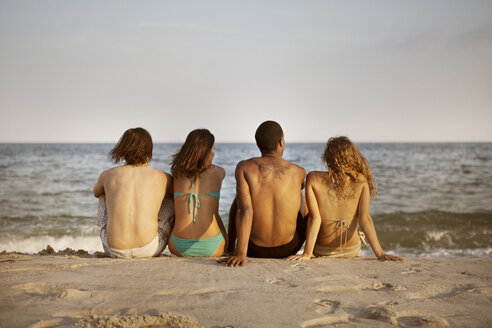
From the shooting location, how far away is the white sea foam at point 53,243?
7.12 m

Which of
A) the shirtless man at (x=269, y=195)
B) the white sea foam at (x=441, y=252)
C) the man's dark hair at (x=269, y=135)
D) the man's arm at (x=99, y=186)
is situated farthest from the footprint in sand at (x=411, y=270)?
the white sea foam at (x=441, y=252)

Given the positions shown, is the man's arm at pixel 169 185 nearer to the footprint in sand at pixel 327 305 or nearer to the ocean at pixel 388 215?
the footprint in sand at pixel 327 305

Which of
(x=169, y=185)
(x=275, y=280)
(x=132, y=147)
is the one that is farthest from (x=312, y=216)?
(x=132, y=147)

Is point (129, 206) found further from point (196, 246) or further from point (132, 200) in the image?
point (196, 246)

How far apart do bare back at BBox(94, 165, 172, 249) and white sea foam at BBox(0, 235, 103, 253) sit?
3533 millimetres

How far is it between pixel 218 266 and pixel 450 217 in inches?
Answer: 324

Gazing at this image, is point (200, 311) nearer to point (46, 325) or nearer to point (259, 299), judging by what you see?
point (259, 299)

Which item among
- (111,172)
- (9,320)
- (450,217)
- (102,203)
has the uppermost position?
(111,172)

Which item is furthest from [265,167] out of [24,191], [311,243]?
[24,191]

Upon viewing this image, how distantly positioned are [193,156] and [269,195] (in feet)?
2.86

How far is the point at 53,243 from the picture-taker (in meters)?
7.45

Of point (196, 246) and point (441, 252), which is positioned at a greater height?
point (196, 246)

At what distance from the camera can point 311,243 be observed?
384cm

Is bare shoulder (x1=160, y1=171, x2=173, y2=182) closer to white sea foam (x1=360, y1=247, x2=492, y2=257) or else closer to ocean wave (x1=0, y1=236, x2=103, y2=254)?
ocean wave (x1=0, y1=236, x2=103, y2=254)
